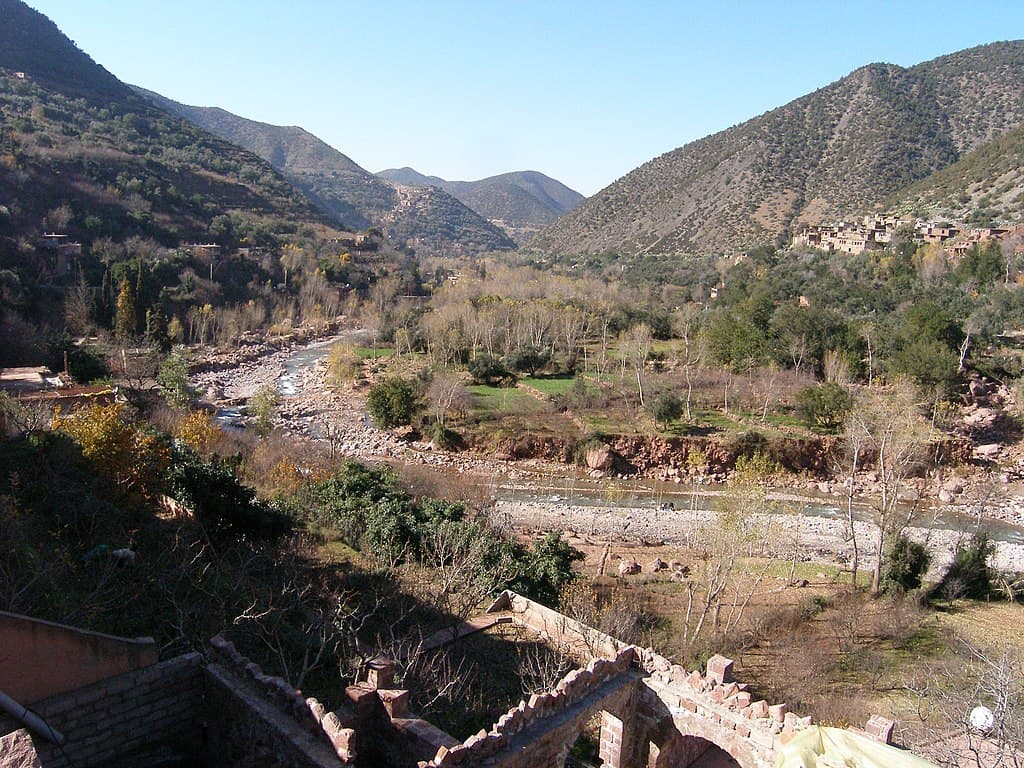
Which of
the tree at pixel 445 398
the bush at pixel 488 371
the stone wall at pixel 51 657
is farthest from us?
the bush at pixel 488 371

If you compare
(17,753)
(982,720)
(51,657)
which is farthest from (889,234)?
(17,753)

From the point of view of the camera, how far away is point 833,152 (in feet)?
260

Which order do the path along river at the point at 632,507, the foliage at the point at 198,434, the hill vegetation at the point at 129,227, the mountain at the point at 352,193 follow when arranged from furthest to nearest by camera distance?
the mountain at the point at 352,193 < the hill vegetation at the point at 129,227 < the path along river at the point at 632,507 < the foliage at the point at 198,434

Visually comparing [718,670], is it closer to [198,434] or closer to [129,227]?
[198,434]

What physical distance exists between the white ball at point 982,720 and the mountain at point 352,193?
112768 mm

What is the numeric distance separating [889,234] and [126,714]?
64.7m

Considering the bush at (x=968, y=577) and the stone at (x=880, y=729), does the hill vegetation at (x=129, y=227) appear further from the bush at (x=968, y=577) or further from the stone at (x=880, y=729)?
the bush at (x=968, y=577)

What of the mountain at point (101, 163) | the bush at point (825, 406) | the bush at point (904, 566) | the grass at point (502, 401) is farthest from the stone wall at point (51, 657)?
the mountain at point (101, 163)

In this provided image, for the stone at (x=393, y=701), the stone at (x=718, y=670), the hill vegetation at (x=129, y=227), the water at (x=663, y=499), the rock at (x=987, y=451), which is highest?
the hill vegetation at (x=129, y=227)

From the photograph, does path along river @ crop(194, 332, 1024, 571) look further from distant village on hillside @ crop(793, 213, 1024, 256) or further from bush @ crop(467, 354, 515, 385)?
distant village on hillside @ crop(793, 213, 1024, 256)

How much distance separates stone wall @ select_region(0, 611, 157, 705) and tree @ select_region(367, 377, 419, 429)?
953 inches

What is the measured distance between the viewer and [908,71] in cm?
8494

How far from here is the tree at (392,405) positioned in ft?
104

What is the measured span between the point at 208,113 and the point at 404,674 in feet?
617
